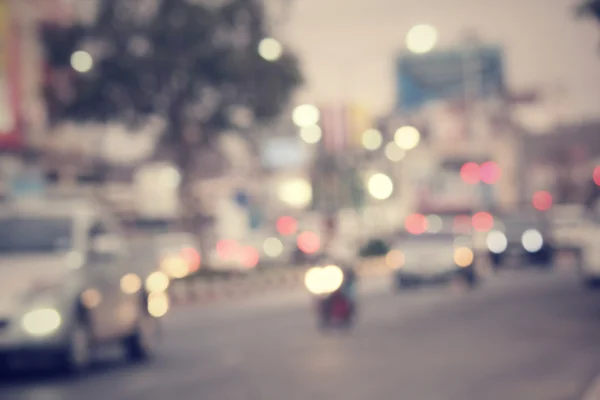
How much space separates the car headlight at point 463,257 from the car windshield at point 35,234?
17.0 meters

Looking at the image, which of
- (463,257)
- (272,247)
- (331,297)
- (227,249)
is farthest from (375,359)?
(272,247)

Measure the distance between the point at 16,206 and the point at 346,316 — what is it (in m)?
6.47

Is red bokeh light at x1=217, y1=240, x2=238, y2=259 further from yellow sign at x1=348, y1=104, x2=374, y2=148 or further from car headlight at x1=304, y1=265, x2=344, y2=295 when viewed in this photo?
car headlight at x1=304, y1=265, x2=344, y2=295

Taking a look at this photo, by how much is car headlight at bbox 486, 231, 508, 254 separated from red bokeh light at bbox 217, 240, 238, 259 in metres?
8.79

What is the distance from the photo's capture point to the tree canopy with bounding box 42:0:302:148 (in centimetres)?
3400

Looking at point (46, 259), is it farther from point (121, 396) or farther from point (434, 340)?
point (434, 340)

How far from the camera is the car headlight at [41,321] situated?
12.2 m

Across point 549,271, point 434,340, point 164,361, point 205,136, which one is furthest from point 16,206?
point 549,271

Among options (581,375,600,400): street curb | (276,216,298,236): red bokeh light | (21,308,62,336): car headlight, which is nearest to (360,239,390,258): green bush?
(276,216,298,236): red bokeh light

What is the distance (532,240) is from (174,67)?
47.9ft

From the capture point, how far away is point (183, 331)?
20.0 meters

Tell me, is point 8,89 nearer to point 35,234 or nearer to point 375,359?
point 35,234

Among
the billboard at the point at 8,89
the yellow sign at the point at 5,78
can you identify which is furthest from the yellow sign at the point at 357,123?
the yellow sign at the point at 5,78

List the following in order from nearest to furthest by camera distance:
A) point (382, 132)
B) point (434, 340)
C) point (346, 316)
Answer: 1. point (434, 340)
2. point (346, 316)
3. point (382, 132)
